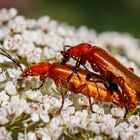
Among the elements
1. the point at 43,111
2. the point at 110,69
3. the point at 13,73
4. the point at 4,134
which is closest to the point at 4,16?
the point at 13,73

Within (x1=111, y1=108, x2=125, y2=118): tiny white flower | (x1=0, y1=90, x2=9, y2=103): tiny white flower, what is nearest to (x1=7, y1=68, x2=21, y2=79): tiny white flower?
(x1=0, y1=90, x2=9, y2=103): tiny white flower

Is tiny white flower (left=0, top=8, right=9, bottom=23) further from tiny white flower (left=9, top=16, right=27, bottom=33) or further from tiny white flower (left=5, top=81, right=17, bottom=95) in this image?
tiny white flower (left=5, top=81, right=17, bottom=95)

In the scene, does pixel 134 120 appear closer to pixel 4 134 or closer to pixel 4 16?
pixel 4 134

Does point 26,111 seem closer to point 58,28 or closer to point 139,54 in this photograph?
Result: point 58,28

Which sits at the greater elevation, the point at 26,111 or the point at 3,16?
the point at 3,16

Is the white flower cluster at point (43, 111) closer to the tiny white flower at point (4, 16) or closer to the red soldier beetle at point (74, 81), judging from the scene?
the red soldier beetle at point (74, 81)

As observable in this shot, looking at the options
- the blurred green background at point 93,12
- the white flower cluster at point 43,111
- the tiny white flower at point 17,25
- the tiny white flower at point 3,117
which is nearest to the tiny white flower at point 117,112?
the white flower cluster at point 43,111

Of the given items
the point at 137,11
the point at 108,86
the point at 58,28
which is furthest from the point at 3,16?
the point at 137,11
